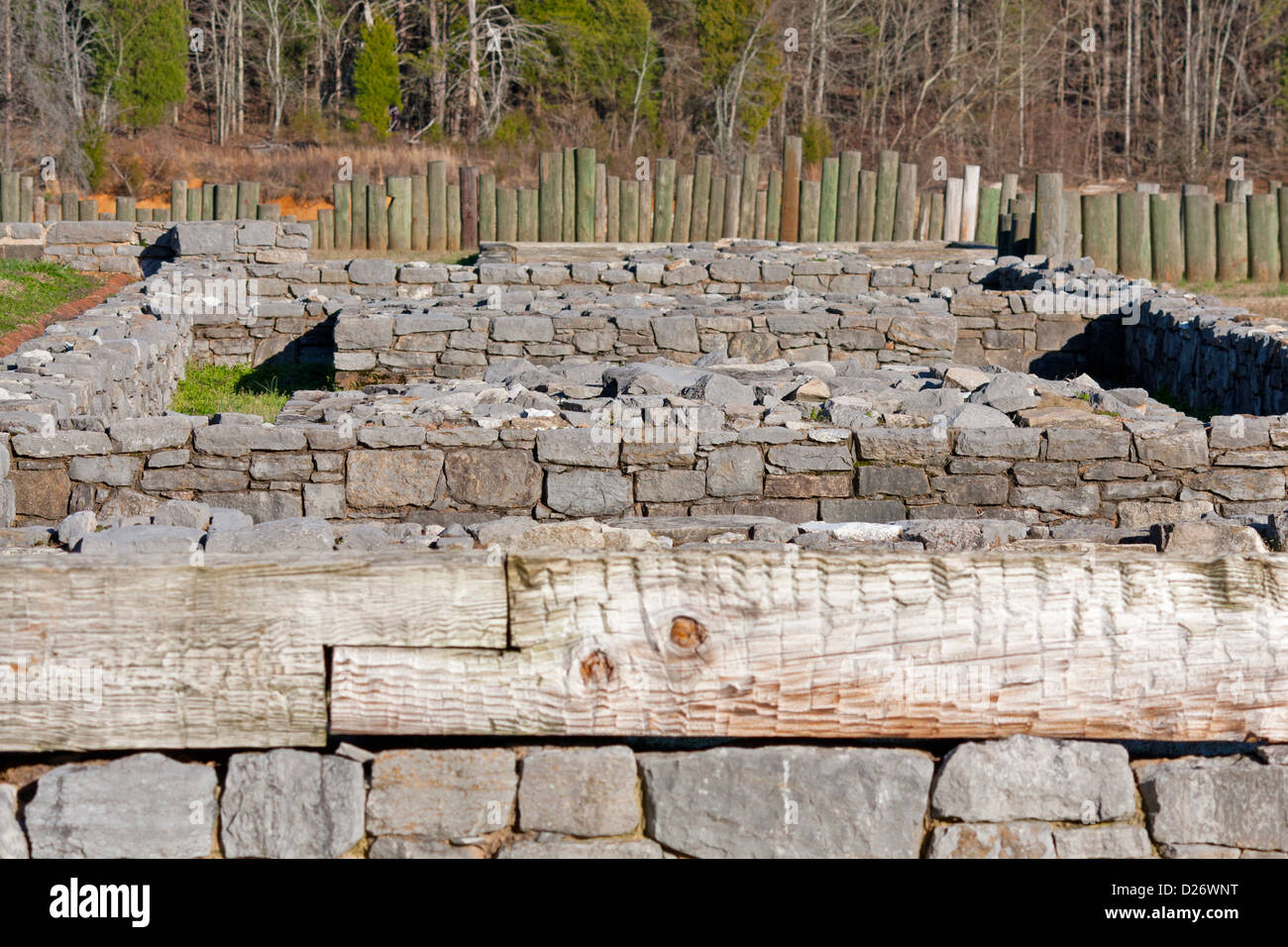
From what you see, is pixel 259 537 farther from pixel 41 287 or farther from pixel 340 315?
pixel 41 287

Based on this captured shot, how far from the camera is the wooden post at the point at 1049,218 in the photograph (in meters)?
14.7

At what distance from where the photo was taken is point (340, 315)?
10.1 meters

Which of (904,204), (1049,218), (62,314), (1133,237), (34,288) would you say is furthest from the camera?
(904,204)

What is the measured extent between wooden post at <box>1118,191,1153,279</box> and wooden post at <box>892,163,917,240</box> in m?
3.85

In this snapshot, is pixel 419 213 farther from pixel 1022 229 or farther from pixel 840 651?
pixel 840 651

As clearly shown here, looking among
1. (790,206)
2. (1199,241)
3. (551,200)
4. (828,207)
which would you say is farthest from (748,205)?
(1199,241)

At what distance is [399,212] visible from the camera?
18.2 m

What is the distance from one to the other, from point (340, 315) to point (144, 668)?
26.6 ft

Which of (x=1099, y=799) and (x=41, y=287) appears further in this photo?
(x=41, y=287)

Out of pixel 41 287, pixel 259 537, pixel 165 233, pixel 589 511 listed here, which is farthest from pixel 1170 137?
pixel 259 537

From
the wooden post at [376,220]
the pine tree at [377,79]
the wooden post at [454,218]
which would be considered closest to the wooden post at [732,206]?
the wooden post at [454,218]

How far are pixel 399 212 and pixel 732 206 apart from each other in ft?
15.0

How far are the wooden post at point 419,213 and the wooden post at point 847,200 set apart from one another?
18.6 feet

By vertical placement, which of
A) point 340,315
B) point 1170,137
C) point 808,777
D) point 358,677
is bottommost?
point 808,777
